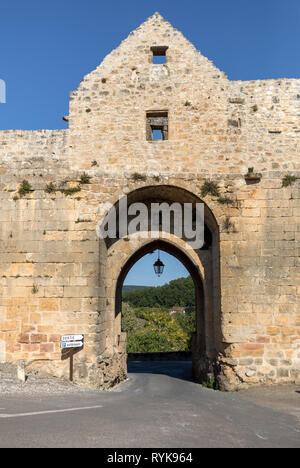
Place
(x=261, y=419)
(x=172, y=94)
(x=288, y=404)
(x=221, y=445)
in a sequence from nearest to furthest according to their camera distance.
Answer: (x=221, y=445) → (x=261, y=419) → (x=288, y=404) → (x=172, y=94)

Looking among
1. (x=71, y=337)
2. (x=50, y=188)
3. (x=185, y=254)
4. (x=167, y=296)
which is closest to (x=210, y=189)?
(x=185, y=254)

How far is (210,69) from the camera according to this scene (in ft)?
28.9

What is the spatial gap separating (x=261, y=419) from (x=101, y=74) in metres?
7.68

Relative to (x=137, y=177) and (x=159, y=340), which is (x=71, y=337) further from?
(x=159, y=340)

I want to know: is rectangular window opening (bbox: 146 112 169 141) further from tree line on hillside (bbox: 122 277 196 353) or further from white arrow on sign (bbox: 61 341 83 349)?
tree line on hillside (bbox: 122 277 196 353)

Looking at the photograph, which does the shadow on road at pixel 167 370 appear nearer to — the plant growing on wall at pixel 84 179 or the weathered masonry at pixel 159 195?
the weathered masonry at pixel 159 195

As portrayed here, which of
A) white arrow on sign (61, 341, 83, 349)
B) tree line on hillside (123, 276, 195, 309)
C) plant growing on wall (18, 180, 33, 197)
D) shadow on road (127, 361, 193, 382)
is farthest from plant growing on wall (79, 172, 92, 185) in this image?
tree line on hillside (123, 276, 195, 309)

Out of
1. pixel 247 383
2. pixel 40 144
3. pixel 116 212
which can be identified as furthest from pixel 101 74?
pixel 247 383

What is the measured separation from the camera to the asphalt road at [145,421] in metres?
3.93

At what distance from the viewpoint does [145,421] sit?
4.76m

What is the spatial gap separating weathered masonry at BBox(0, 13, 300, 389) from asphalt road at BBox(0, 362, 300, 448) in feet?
4.50
